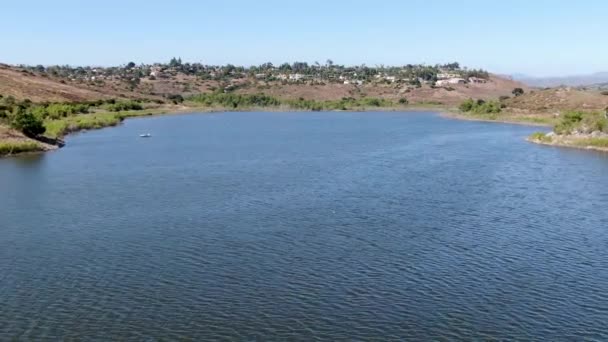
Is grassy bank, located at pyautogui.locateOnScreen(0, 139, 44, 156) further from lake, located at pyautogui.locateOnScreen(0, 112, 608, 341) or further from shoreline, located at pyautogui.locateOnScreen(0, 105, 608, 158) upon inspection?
lake, located at pyautogui.locateOnScreen(0, 112, 608, 341)

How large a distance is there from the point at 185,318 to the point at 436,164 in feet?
130

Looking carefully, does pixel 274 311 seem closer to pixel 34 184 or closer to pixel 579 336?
pixel 579 336

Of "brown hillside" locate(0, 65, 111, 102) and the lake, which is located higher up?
"brown hillside" locate(0, 65, 111, 102)

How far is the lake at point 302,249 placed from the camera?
76.8 feet

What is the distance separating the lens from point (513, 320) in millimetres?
23562

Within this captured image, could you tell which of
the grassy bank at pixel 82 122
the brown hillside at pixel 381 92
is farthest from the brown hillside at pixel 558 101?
the grassy bank at pixel 82 122

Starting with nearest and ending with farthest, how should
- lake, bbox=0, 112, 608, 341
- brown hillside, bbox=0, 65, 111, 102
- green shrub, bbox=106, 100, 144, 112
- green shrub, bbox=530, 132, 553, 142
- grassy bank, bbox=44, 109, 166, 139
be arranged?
lake, bbox=0, 112, 608, 341 → green shrub, bbox=530, 132, 553, 142 → grassy bank, bbox=44, 109, 166, 139 → brown hillside, bbox=0, 65, 111, 102 → green shrub, bbox=106, 100, 144, 112

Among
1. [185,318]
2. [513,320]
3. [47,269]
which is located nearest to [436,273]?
[513,320]

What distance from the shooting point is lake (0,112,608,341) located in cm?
2341

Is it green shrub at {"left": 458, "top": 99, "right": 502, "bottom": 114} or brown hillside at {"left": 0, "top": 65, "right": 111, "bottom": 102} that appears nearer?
green shrub at {"left": 458, "top": 99, "right": 502, "bottom": 114}

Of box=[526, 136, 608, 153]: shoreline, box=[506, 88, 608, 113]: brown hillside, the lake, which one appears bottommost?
box=[526, 136, 608, 153]: shoreline

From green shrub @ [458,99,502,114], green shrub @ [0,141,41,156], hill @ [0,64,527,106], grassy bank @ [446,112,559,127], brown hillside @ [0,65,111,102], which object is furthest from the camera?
hill @ [0,64,527,106]

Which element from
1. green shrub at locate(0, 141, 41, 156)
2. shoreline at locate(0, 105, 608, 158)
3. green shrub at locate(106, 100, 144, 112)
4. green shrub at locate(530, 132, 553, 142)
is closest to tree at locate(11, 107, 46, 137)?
shoreline at locate(0, 105, 608, 158)

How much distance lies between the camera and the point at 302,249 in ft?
105
